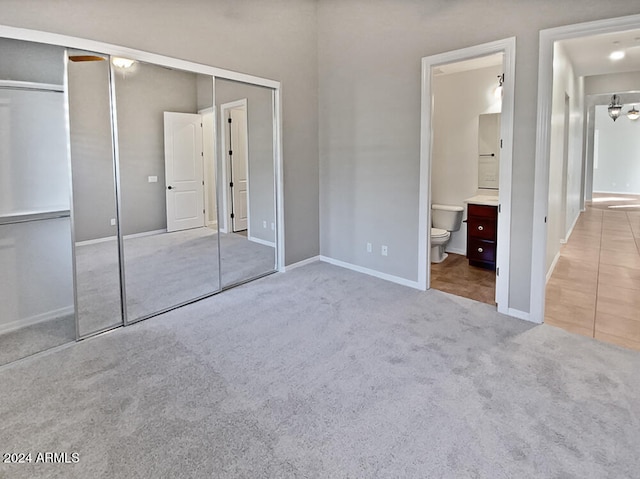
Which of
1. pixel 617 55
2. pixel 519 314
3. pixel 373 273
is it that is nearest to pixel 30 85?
pixel 373 273

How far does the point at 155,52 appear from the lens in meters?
3.34

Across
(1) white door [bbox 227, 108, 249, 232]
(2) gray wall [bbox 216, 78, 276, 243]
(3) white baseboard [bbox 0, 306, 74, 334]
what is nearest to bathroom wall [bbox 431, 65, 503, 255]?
(2) gray wall [bbox 216, 78, 276, 243]

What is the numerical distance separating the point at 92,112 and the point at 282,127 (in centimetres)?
205

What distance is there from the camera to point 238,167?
14.3ft

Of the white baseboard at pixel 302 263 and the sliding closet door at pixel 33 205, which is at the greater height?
the sliding closet door at pixel 33 205

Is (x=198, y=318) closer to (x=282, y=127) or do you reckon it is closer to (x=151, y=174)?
(x=151, y=174)

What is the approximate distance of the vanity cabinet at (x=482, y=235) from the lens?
4.77m

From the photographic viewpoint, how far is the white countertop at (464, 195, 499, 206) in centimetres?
479

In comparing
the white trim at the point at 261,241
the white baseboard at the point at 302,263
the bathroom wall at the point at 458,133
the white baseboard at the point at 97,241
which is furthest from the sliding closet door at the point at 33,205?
the bathroom wall at the point at 458,133

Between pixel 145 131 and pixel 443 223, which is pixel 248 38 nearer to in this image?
pixel 145 131

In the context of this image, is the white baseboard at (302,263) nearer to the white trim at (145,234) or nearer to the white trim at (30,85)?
the white trim at (145,234)

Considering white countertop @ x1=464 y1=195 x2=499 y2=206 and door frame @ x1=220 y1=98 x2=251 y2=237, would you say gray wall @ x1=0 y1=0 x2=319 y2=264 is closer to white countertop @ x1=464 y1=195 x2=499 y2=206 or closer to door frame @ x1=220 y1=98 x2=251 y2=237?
door frame @ x1=220 y1=98 x2=251 y2=237

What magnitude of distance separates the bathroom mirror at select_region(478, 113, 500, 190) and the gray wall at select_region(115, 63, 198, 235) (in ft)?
12.2

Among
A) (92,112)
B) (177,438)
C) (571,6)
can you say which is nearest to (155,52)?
(92,112)
